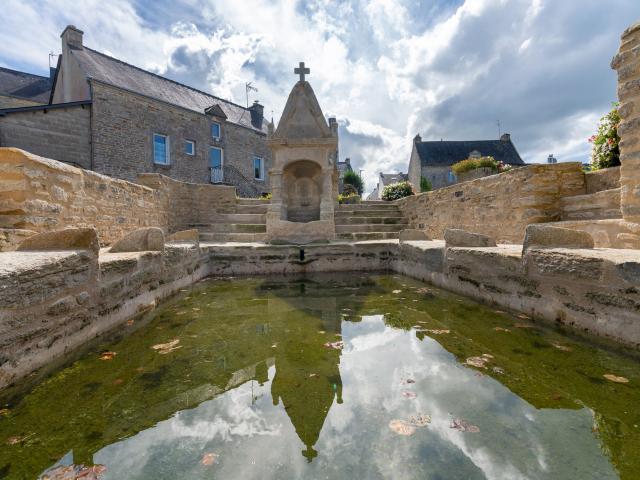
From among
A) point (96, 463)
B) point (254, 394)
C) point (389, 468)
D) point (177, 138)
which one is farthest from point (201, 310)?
point (177, 138)

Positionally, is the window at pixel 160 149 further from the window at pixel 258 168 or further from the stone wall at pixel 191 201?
the stone wall at pixel 191 201

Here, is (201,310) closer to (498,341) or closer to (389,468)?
(389,468)

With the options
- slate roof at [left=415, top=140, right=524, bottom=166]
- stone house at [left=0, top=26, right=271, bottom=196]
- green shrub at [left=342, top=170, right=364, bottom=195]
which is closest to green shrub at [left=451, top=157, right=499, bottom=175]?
stone house at [left=0, top=26, right=271, bottom=196]

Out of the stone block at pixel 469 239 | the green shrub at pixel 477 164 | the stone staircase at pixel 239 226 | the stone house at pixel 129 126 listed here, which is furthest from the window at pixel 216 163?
the stone block at pixel 469 239

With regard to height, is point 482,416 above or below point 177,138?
below

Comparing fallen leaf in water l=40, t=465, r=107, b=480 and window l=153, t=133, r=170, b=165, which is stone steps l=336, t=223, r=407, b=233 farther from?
window l=153, t=133, r=170, b=165

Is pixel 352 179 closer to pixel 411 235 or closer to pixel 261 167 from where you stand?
pixel 261 167

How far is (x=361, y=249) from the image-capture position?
6121mm

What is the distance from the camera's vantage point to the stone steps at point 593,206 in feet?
13.3

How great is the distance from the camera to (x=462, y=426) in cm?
150

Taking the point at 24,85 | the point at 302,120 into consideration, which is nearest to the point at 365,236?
the point at 302,120

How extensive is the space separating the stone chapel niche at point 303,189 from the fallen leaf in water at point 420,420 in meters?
7.88

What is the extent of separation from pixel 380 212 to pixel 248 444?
939 cm

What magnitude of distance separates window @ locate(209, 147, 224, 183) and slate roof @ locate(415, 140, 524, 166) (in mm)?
21587
